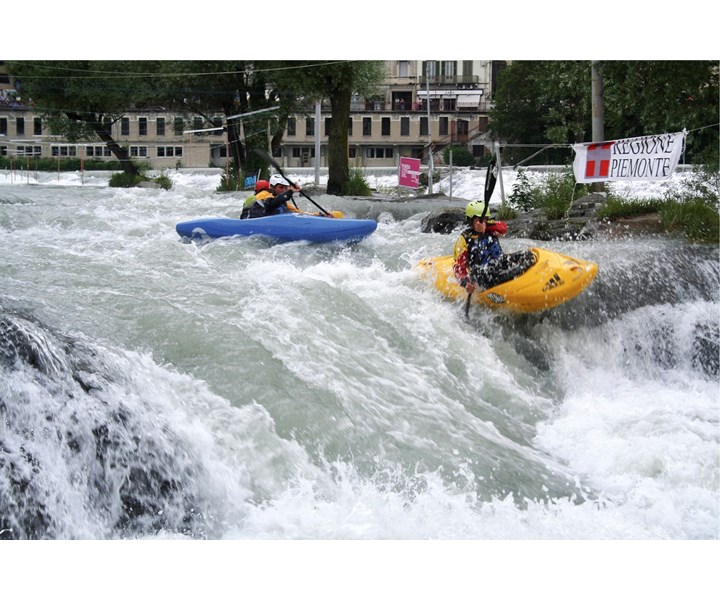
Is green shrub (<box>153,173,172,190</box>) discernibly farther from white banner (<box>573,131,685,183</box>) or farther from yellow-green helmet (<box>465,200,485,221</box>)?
yellow-green helmet (<box>465,200,485,221</box>)

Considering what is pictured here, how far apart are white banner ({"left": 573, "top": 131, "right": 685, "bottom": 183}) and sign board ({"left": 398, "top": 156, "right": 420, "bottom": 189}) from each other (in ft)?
14.0

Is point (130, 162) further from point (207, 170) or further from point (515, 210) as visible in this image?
point (515, 210)

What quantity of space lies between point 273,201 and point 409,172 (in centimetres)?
445

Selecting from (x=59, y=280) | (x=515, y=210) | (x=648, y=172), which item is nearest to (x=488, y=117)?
(x=515, y=210)

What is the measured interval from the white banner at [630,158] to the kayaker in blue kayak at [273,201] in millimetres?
2648

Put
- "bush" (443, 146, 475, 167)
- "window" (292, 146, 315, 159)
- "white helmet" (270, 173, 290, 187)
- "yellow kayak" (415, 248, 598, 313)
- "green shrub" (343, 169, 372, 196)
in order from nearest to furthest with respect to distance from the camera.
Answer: "yellow kayak" (415, 248, 598, 313) → "white helmet" (270, 173, 290, 187) → "green shrub" (343, 169, 372, 196) → "window" (292, 146, 315, 159) → "bush" (443, 146, 475, 167)

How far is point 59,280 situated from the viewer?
4.91m

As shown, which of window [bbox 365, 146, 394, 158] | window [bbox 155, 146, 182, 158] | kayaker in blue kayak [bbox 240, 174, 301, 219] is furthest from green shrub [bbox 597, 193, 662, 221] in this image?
window [bbox 155, 146, 182, 158]

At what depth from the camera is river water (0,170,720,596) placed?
2.76 meters

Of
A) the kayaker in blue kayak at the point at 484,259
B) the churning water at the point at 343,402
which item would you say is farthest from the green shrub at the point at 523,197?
the kayaker in blue kayak at the point at 484,259

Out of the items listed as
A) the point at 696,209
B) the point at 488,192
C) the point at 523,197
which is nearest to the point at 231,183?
the point at 523,197

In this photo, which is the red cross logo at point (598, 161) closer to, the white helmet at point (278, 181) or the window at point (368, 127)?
the white helmet at point (278, 181)

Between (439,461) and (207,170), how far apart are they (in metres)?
11.6

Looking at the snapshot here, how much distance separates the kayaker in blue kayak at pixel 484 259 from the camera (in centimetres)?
516
